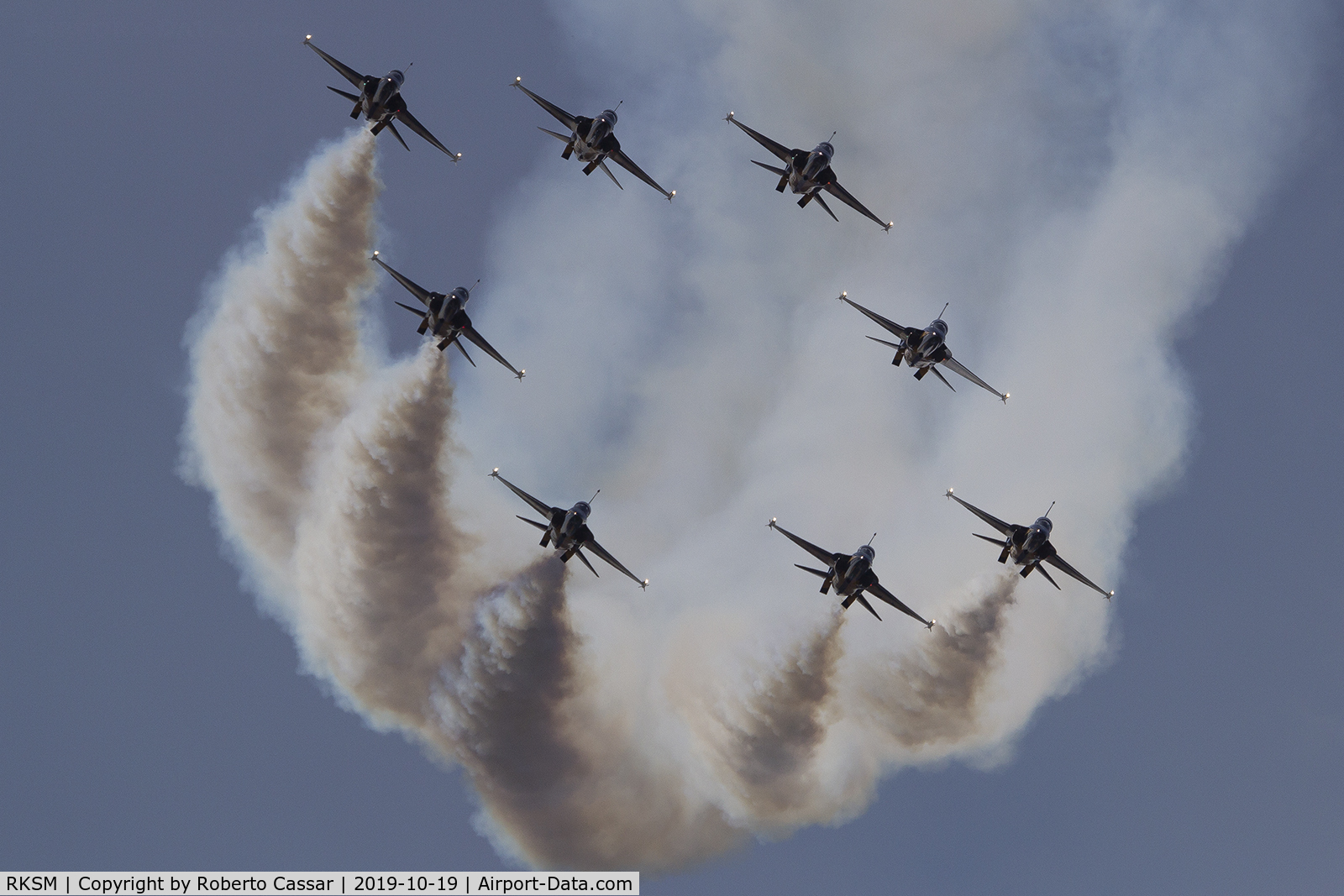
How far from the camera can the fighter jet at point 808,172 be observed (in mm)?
88000

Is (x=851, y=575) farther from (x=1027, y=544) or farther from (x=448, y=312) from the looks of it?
(x=448, y=312)

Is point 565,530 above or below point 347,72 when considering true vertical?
below

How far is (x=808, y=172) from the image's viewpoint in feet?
290

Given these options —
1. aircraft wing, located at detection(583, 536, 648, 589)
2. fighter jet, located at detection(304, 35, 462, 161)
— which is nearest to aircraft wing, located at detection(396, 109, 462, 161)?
fighter jet, located at detection(304, 35, 462, 161)

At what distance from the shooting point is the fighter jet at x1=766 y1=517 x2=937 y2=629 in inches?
3329

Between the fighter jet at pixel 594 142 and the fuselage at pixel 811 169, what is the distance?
31.9 ft

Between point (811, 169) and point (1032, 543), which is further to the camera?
point (811, 169)

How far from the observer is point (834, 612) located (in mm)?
89500

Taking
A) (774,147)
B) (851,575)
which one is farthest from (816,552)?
(774,147)

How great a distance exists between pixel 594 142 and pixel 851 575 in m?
32.7

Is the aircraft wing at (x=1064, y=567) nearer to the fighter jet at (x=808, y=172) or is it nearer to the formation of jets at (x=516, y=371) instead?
the formation of jets at (x=516, y=371)

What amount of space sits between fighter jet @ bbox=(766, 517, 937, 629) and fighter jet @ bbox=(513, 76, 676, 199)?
84.0ft

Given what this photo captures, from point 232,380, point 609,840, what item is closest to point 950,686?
point 609,840

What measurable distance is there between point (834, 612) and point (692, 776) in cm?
1765
